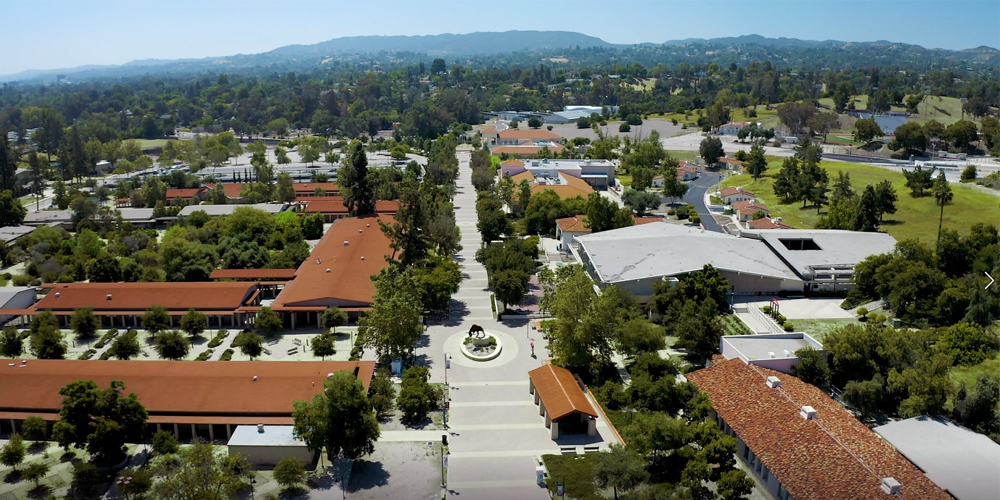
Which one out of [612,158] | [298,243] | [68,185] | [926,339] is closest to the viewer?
[926,339]

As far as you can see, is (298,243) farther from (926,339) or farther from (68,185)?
(68,185)

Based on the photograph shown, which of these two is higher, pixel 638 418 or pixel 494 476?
pixel 638 418

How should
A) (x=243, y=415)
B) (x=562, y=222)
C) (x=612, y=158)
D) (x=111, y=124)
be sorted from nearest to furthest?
(x=243, y=415), (x=562, y=222), (x=612, y=158), (x=111, y=124)

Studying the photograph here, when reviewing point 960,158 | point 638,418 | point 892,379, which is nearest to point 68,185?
point 638,418

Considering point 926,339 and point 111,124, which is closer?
point 926,339

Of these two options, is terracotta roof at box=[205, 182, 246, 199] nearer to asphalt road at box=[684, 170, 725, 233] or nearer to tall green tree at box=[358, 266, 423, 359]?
tall green tree at box=[358, 266, 423, 359]
